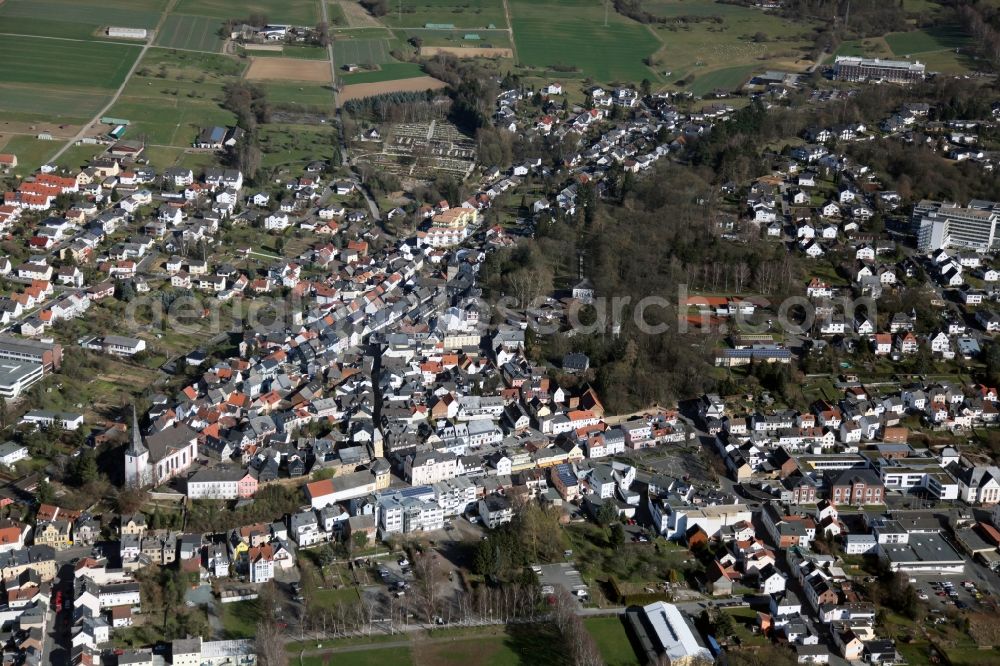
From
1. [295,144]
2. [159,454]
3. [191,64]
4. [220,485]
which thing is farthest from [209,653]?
[191,64]

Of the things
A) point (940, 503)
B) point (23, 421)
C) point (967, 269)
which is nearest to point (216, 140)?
point (23, 421)

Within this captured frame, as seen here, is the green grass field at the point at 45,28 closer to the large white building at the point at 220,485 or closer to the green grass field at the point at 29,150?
the green grass field at the point at 29,150

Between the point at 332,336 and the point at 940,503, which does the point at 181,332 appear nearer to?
the point at 332,336

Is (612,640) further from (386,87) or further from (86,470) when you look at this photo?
(386,87)

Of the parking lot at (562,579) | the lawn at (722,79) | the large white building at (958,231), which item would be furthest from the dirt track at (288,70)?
the parking lot at (562,579)

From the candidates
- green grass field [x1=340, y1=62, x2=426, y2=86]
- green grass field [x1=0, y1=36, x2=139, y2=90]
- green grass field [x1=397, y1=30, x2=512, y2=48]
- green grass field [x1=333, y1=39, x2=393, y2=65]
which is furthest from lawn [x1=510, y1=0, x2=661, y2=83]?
green grass field [x1=0, y1=36, x2=139, y2=90]

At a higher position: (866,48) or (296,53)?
(866,48)
